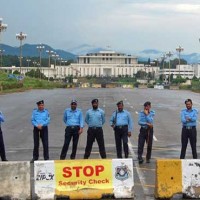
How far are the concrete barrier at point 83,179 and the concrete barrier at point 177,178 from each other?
24.2 inches

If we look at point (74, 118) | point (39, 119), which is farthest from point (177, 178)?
point (39, 119)

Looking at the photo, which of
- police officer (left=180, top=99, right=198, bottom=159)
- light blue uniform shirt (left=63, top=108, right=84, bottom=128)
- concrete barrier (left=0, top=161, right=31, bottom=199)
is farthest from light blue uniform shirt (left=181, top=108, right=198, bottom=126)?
concrete barrier (left=0, top=161, right=31, bottom=199)

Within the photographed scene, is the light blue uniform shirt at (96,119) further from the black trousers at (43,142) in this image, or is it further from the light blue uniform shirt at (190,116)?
the light blue uniform shirt at (190,116)

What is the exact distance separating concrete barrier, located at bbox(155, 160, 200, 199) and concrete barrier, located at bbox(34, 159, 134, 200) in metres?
0.61

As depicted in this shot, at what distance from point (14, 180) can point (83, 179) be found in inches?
53.2

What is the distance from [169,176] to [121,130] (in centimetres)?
444

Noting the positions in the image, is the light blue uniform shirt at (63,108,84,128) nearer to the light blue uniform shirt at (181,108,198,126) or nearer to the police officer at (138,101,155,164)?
the police officer at (138,101,155,164)

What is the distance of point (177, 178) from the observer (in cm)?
1193

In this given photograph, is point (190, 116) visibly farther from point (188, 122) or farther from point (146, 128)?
point (146, 128)

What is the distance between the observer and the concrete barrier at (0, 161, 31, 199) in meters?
11.6

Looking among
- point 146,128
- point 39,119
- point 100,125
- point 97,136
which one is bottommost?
point 97,136

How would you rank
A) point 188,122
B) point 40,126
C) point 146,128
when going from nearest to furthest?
1. point 40,126
2. point 188,122
3. point 146,128

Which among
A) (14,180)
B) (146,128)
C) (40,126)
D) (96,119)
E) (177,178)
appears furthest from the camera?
(146,128)

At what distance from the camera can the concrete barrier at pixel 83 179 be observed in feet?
38.7
